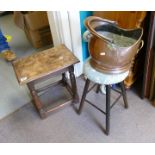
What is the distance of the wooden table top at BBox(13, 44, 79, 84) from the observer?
4.68 ft

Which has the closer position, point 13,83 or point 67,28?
point 67,28

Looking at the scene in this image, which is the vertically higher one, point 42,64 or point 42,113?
point 42,64

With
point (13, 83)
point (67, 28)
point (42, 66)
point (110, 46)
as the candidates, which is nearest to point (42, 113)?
point (42, 66)

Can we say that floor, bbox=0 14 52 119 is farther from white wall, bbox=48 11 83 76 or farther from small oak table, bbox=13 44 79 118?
white wall, bbox=48 11 83 76

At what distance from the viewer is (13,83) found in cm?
215

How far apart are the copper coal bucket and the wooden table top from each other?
0.84 feet

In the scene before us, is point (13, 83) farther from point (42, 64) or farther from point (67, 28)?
point (67, 28)

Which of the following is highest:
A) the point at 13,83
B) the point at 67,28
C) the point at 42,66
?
the point at 67,28

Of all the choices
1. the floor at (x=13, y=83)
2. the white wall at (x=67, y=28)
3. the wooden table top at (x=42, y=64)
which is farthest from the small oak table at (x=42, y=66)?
the floor at (x=13, y=83)

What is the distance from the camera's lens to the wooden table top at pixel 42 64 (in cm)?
143

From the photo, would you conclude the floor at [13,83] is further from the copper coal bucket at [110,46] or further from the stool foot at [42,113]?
the copper coal bucket at [110,46]

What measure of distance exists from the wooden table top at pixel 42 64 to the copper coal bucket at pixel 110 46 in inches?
10.1

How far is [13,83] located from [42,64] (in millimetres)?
783
